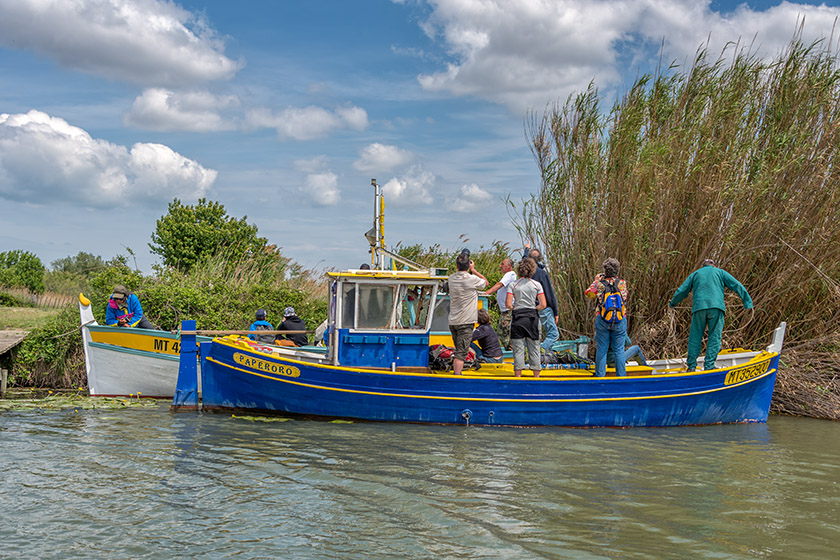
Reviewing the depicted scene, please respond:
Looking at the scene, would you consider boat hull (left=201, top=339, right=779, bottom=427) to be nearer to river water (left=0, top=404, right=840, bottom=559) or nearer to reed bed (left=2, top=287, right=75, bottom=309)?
river water (left=0, top=404, right=840, bottom=559)

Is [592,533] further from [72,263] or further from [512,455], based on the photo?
[72,263]

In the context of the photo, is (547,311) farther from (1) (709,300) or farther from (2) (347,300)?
(2) (347,300)

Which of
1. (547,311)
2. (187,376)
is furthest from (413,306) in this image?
(187,376)

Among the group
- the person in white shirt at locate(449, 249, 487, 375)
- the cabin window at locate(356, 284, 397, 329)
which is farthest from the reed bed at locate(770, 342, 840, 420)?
the cabin window at locate(356, 284, 397, 329)

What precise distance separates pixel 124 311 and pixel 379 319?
19.2 feet

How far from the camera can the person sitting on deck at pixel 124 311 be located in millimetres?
14117

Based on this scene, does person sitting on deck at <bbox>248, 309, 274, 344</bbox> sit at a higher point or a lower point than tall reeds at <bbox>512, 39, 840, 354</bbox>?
lower

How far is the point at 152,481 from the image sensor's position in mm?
7375

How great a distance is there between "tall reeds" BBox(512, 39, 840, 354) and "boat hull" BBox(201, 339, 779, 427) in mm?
2006

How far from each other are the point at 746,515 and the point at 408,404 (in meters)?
5.14

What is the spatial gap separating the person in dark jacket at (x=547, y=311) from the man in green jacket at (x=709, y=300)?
71.3 inches

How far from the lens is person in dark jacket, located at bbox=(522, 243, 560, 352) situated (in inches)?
468

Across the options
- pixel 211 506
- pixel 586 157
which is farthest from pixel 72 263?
pixel 211 506

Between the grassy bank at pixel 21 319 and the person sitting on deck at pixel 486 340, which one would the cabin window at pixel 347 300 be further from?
the grassy bank at pixel 21 319
